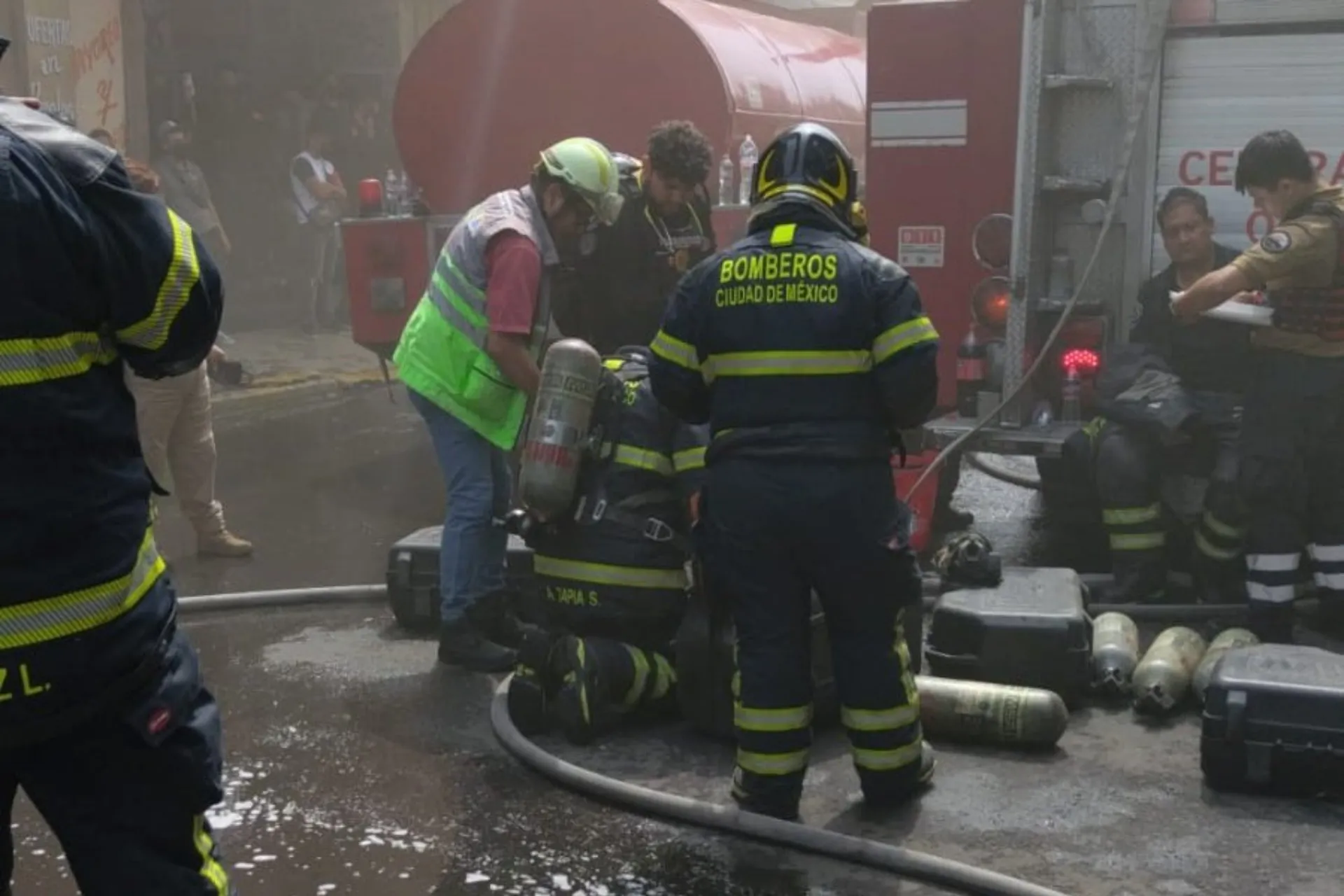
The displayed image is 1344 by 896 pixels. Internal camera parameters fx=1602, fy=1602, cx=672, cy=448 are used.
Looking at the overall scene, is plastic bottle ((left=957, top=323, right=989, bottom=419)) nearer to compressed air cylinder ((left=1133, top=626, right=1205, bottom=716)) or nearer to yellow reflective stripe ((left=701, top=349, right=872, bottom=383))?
compressed air cylinder ((left=1133, top=626, right=1205, bottom=716))

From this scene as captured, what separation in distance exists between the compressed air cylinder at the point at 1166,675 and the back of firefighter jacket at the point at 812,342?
51.3 inches

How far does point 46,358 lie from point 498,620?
3.12m

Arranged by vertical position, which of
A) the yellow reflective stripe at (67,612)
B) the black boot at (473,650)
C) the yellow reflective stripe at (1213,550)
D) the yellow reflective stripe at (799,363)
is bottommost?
the black boot at (473,650)

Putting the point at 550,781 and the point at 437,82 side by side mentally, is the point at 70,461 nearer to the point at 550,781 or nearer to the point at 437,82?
the point at 550,781

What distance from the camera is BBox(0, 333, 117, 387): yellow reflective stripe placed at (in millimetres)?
2090

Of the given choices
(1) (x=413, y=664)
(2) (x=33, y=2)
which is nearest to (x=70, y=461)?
(1) (x=413, y=664)

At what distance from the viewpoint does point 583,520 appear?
445 cm

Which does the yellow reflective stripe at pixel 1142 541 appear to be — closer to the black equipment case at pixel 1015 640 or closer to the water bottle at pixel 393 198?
the black equipment case at pixel 1015 640

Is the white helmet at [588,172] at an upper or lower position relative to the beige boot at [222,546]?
upper

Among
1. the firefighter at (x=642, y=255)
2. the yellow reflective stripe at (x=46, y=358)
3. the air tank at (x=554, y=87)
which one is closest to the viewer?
the yellow reflective stripe at (x=46, y=358)

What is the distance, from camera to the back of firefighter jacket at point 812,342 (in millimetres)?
3635

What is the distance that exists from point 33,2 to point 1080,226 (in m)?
8.87

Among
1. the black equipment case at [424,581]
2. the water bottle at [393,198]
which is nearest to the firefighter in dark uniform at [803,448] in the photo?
the black equipment case at [424,581]

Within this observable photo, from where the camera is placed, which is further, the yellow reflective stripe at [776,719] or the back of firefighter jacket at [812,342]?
the yellow reflective stripe at [776,719]
